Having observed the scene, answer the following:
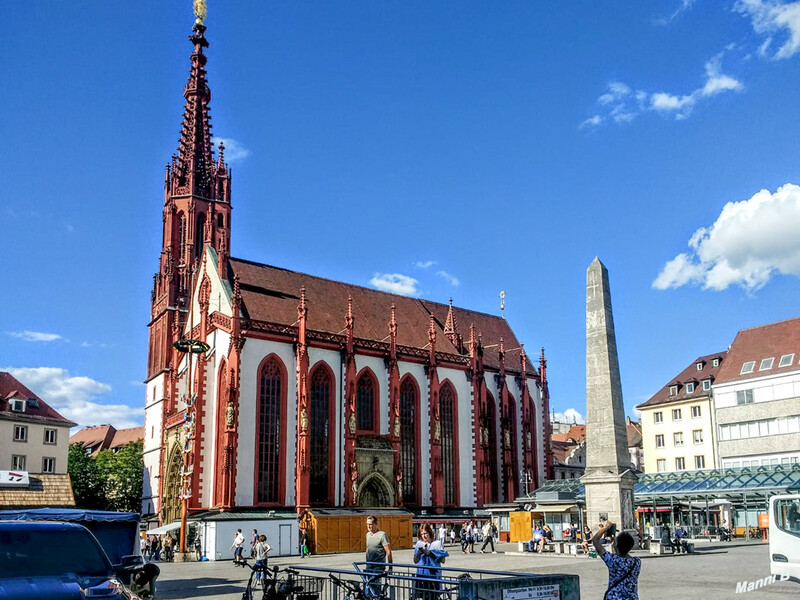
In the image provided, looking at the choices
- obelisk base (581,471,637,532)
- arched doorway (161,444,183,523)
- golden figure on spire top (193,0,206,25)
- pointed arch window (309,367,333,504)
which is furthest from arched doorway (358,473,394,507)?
golden figure on spire top (193,0,206,25)

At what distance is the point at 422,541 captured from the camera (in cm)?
1452

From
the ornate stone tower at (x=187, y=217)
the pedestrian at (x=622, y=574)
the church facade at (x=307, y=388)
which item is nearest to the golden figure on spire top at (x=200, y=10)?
the ornate stone tower at (x=187, y=217)

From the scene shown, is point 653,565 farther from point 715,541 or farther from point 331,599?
point 715,541

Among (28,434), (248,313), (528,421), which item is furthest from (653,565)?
(28,434)

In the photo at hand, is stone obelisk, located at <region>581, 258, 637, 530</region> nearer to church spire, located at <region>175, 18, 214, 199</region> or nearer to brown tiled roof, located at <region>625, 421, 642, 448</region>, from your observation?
church spire, located at <region>175, 18, 214, 199</region>

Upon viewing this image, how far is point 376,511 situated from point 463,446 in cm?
1135

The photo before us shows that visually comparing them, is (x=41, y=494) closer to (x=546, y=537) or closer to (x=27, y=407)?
(x=27, y=407)

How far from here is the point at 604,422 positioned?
92.5 ft

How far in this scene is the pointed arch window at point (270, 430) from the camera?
1812 inches

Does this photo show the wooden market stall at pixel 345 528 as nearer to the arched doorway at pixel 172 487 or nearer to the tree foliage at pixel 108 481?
the arched doorway at pixel 172 487

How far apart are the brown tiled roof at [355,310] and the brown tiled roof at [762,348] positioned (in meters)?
14.6

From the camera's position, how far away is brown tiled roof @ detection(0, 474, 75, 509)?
160 feet

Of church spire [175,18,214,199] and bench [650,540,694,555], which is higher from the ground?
church spire [175,18,214,199]

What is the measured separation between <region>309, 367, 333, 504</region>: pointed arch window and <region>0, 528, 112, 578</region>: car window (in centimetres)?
3979
